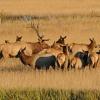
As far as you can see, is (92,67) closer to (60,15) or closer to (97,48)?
(97,48)

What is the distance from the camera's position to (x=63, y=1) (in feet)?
147

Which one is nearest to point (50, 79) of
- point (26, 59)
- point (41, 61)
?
point (41, 61)

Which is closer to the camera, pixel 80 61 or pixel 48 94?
pixel 48 94

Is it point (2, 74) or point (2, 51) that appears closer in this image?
point (2, 74)

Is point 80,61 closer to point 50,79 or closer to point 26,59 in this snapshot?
point 26,59

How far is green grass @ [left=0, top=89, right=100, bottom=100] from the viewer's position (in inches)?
454

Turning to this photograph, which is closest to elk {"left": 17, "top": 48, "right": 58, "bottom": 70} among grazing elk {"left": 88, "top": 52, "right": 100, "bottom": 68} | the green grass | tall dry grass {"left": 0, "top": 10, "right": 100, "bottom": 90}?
tall dry grass {"left": 0, "top": 10, "right": 100, "bottom": 90}

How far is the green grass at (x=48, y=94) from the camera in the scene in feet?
37.8

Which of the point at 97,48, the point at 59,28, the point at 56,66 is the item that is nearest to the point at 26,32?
the point at 59,28

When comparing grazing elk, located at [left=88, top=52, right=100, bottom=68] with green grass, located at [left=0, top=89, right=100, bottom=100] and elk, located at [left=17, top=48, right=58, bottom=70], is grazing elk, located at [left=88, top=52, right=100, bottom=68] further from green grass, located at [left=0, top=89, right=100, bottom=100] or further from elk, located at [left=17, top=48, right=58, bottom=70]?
green grass, located at [left=0, top=89, right=100, bottom=100]

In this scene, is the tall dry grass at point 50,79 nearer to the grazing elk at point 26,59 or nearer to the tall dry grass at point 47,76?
the tall dry grass at point 47,76

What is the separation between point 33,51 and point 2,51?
0.89 m

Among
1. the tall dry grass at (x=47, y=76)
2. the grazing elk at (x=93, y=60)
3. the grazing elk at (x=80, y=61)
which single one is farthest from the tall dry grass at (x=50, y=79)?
the grazing elk at (x=80, y=61)

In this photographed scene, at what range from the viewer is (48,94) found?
464 inches
